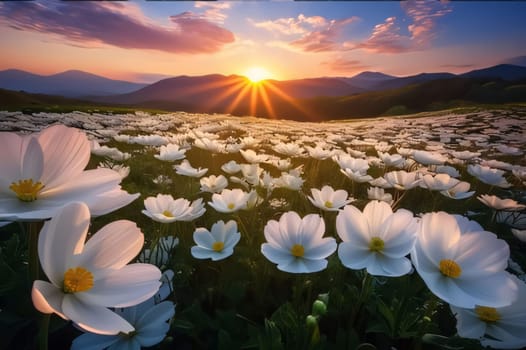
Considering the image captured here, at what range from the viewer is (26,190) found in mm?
847

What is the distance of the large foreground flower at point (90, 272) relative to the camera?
0.68 meters

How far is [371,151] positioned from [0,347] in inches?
269

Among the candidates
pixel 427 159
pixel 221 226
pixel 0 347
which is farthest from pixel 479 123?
pixel 0 347

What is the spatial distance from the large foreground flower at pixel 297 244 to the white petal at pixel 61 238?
86cm

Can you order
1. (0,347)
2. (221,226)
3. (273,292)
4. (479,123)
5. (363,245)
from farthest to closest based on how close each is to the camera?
(479,123)
(221,226)
(273,292)
(363,245)
(0,347)

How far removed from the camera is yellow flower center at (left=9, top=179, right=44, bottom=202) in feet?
2.77

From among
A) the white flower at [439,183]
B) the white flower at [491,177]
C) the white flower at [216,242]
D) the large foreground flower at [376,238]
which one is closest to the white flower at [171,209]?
the white flower at [216,242]

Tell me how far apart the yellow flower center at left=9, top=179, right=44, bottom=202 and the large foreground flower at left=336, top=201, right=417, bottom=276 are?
98 cm

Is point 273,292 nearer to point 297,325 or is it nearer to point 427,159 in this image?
point 297,325

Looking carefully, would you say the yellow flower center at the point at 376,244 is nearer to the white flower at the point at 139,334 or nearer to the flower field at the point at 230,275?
the flower field at the point at 230,275

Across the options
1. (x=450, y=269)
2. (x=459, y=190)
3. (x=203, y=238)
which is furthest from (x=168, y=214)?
(x=459, y=190)

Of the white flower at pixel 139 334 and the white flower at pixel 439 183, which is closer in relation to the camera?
the white flower at pixel 139 334

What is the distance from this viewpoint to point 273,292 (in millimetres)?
1773

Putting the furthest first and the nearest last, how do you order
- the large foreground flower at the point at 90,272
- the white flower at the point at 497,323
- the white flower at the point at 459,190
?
1. the white flower at the point at 459,190
2. the white flower at the point at 497,323
3. the large foreground flower at the point at 90,272
